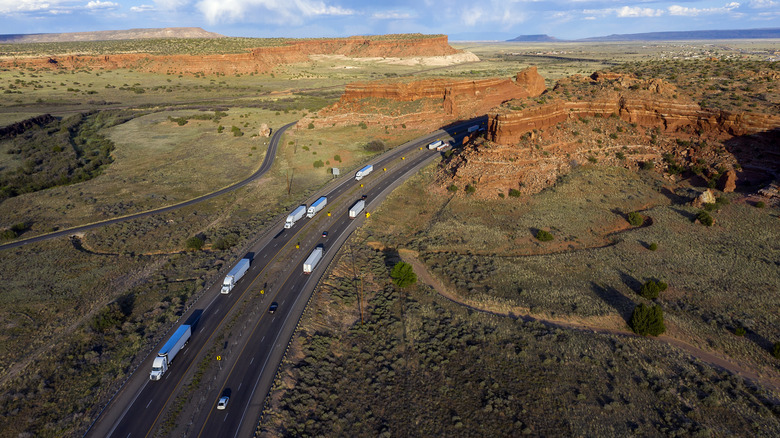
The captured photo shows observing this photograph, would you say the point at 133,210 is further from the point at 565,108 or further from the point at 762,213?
the point at 762,213

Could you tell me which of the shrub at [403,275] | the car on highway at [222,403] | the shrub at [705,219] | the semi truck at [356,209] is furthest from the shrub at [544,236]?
the car on highway at [222,403]

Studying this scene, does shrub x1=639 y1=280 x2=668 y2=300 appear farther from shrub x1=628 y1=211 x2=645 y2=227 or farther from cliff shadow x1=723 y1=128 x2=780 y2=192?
cliff shadow x1=723 y1=128 x2=780 y2=192

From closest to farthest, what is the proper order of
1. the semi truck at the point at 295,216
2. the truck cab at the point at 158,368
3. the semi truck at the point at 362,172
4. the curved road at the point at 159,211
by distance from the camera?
the truck cab at the point at 158,368 → the curved road at the point at 159,211 → the semi truck at the point at 295,216 → the semi truck at the point at 362,172

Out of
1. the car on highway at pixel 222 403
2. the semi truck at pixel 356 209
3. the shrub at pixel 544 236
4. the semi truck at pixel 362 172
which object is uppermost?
the semi truck at pixel 362 172

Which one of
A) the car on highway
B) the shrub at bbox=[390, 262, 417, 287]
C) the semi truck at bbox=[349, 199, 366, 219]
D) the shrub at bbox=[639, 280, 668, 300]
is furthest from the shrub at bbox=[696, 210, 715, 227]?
the car on highway

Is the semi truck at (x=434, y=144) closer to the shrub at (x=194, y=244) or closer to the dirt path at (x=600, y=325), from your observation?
the dirt path at (x=600, y=325)

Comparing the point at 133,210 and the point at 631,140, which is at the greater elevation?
the point at 631,140

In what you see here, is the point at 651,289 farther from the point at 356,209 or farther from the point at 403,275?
the point at 356,209

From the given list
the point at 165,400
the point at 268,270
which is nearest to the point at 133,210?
the point at 268,270
